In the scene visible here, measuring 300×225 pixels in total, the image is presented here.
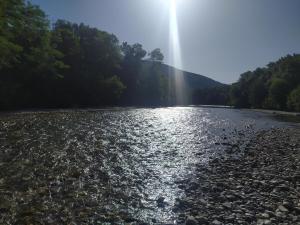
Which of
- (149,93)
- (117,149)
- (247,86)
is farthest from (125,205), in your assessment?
(247,86)

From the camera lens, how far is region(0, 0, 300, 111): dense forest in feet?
195

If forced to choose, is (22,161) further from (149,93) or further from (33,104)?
(149,93)

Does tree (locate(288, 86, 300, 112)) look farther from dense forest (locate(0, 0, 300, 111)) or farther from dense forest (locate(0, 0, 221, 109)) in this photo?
dense forest (locate(0, 0, 221, 109))

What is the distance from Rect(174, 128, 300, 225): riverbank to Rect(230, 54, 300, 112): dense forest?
9875 centimetres

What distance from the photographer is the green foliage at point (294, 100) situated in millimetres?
109250

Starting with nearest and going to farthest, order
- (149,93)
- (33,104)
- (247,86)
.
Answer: (33,104)
(149,93)
(247,86)

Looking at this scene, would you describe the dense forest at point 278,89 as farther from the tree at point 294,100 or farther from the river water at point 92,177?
the river water at point 92,177

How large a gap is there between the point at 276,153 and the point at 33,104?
64041mm

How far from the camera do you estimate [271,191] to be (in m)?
14.1

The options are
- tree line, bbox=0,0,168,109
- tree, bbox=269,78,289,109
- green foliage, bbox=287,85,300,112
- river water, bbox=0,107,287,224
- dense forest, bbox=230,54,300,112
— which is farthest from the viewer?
tree, bbox=269,78,289,109

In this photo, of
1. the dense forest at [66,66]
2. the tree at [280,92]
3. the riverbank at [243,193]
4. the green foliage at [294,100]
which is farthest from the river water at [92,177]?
the tree at [280,92]

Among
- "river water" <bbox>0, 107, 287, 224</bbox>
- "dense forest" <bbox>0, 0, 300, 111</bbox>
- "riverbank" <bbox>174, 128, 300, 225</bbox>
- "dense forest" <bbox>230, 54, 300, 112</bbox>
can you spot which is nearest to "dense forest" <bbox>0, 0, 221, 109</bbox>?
"dense forest" <bbox>0, 0, 300, 111</bbox>

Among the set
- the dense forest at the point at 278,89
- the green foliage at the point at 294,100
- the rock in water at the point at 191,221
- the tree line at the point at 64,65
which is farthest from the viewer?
the dense forest at the point at 278,89

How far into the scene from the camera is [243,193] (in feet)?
44.9
